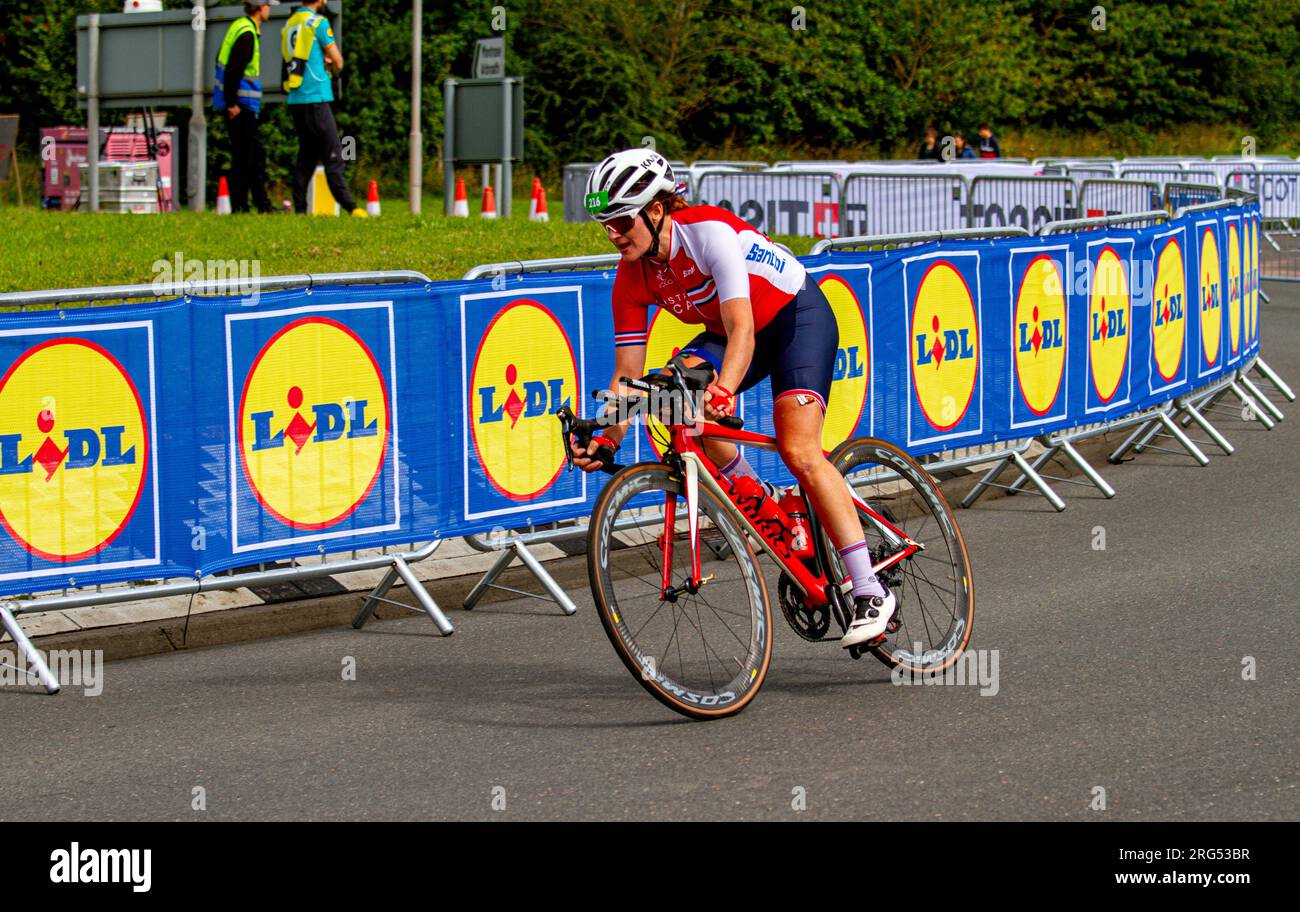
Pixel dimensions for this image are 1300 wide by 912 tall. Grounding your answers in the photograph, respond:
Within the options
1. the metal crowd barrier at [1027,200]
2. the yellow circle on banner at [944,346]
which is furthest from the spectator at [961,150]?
the yellow circle on banner at [944,346]

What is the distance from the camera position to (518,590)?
8.52 m

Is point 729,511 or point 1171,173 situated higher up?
point 1171,173

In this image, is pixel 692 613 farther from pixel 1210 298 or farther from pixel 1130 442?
pixel 1210 298

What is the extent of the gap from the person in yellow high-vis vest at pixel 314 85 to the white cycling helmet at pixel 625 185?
35.5 ft

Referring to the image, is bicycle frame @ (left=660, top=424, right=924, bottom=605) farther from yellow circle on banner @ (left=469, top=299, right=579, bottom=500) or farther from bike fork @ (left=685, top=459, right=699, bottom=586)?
yellow circle on banner @ (left=469, top=299, right=579, bottom=500)

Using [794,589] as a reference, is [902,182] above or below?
above

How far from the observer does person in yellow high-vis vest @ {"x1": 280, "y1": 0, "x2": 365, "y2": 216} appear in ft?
54.1

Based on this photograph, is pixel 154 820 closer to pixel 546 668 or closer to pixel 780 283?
pixel 546 668

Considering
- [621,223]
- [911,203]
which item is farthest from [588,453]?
[911,203]

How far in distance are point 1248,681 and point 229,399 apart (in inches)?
163

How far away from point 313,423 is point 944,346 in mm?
4055

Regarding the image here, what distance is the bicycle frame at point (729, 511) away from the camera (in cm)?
613

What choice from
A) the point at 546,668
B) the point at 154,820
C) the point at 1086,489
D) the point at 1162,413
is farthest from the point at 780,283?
the point at 1162,413
